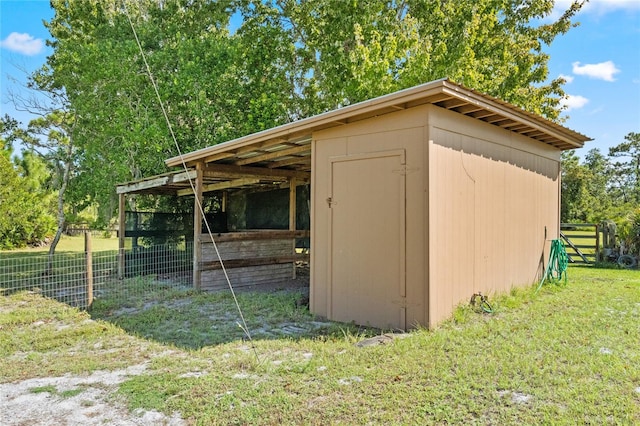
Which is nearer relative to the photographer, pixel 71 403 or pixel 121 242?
pixel 71 403

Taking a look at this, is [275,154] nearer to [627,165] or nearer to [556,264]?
[556,264]

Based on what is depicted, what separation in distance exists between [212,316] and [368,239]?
7.35 ft

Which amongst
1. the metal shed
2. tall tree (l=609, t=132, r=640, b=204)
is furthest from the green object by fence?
tall tree (l=609, t=132, r=640, b=204)

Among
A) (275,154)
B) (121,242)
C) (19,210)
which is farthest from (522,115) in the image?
(19,210)

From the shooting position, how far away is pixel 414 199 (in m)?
4.46

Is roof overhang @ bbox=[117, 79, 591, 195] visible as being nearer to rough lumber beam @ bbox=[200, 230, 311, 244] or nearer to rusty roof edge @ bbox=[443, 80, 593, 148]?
rusty roof edge @ bbox=[443, 80, 593, 148]

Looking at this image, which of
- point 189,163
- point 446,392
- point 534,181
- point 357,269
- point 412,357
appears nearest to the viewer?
point 446,392

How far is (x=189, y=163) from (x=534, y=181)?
5801 mm

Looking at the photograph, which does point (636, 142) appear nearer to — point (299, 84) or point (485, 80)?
point (485, 80)

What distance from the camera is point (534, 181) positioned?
259 inches

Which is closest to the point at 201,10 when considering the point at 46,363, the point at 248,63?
the point at 248,63

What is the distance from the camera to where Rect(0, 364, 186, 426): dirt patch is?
8.57ft

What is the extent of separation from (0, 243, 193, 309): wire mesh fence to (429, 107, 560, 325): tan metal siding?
464 cm

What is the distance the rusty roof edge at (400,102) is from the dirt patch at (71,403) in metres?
2.48
